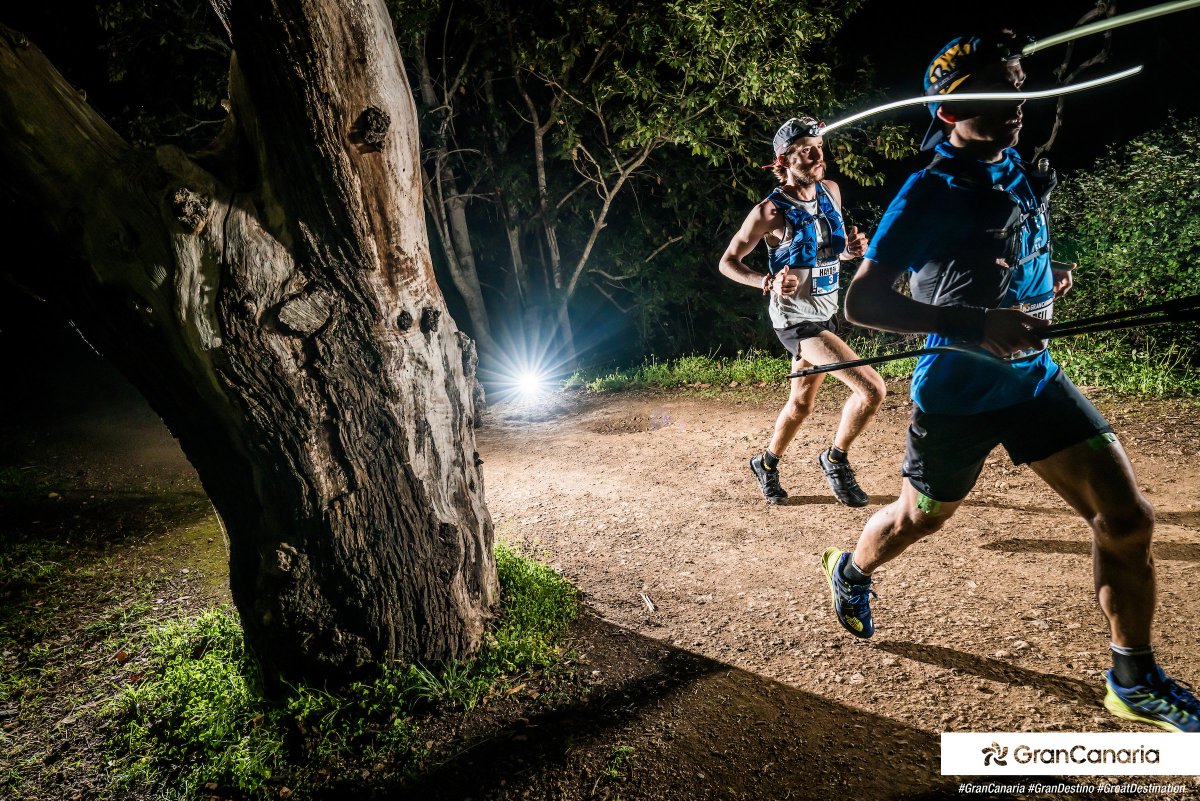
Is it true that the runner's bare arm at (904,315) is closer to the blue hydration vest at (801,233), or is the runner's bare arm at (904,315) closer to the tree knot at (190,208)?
the blue hydration vest at (801,233)

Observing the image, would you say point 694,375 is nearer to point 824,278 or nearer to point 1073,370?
point 1073,370

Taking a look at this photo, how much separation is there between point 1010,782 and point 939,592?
124 cm

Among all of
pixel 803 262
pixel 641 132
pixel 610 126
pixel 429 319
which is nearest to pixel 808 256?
pixel 803 262

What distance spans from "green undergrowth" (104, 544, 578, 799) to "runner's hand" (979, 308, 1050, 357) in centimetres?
227

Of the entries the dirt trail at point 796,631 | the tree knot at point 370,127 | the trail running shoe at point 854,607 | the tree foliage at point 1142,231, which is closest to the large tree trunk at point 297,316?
A: the tree knot at point 370,127

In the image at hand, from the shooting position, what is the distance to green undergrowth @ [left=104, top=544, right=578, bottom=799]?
2.46 metres

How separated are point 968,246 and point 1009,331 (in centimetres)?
37

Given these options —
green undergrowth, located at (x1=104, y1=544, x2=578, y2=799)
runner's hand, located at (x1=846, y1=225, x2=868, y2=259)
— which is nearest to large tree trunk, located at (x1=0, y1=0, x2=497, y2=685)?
green undergrowth, located at (x1=104, y1=544, x2=578, y2=799)

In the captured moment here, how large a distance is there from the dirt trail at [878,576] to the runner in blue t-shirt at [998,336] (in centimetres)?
43

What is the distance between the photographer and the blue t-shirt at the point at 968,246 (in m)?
2.28

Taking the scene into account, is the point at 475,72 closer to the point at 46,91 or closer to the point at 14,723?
the point at 46,91

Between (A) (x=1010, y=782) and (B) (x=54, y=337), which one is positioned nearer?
(A) (x=1010, y=782)

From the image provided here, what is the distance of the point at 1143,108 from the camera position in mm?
13938

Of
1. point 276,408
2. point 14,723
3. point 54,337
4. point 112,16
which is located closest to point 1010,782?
point 276,408
